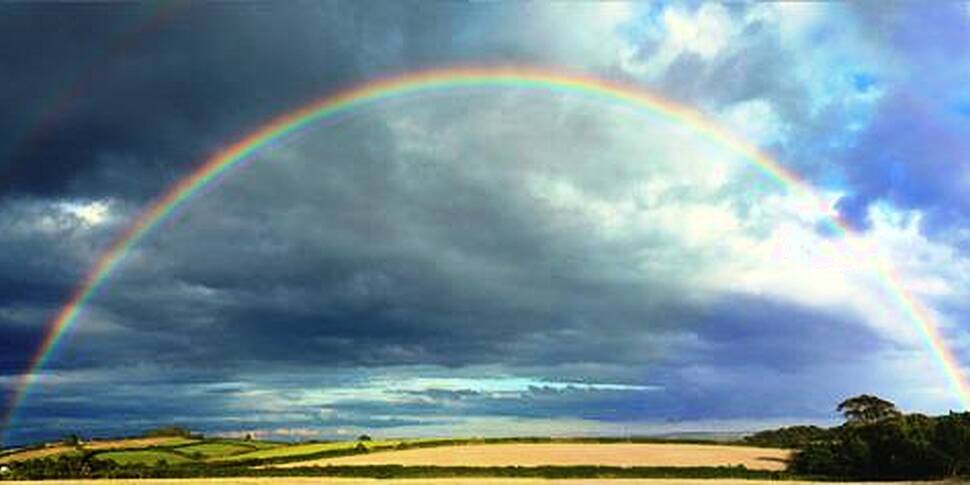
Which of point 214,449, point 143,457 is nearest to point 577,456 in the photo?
point 143,457

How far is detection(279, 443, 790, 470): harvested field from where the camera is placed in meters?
121

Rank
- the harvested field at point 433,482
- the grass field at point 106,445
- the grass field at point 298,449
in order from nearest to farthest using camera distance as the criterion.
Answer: the harvested field at point 433,482 → the grass field at point 298,449 → the grass field at point 106,445

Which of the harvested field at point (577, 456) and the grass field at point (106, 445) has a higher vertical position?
the grass field at point (106, 445)

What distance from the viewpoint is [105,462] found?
438 ft

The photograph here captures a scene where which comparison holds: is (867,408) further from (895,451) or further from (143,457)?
(143,457)

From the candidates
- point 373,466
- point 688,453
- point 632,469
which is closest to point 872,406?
point 688,453

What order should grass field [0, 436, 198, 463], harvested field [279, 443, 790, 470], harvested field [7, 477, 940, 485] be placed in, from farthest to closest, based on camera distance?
grass field [0, 436, 198, 463]
harvested field [279, 443, 790, 470]
harvested field [7, 477, 940, 485]

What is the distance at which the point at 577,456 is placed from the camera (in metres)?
129

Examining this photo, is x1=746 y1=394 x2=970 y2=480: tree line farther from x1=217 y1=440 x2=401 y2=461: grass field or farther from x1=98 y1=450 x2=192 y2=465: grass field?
x1=98 y1=450 x2=192 y2=465: grass field

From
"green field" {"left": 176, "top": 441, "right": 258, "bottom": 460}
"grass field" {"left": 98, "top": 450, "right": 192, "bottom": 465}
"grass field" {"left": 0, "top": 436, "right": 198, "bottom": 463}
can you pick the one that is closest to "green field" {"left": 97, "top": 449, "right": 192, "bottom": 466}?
"grass field" {"left": 98, "top": 450, "right": 192, "bottom": 465}

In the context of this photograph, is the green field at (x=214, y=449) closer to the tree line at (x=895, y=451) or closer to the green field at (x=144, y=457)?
the green field at (x=144, y=457)

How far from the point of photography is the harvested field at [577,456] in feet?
397

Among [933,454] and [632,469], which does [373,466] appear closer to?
[632,469]

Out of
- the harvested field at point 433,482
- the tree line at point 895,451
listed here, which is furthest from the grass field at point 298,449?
the tree line at point 895,451
